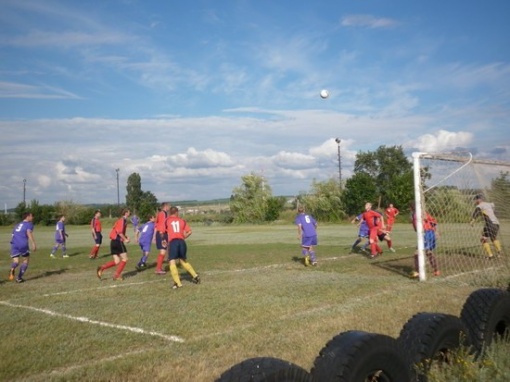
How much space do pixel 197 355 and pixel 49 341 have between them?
7.85 ft

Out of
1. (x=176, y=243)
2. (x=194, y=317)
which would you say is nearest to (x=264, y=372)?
(x=194, y=317)

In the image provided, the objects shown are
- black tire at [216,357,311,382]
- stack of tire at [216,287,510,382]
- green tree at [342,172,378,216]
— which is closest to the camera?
black tire at [216,357,311,382]

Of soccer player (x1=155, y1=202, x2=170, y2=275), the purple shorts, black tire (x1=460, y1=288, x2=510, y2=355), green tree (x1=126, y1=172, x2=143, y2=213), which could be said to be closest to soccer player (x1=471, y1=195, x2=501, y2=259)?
the purple shorts

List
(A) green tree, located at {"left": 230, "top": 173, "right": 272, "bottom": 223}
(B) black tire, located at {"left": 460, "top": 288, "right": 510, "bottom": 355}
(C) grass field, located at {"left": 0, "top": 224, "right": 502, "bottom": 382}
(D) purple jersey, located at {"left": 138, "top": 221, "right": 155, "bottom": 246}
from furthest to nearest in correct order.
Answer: (A) green tree, located at {"left": 230, "top": 173, "right": 272, "bottom": 223} < (D) purple jersey, located at {"left": 138, "top": 221, "right": 155, "bottom": 246} < (C) grass field, located at {"left": 0, "top": 224, "right": 502, "bottom": 382} < (B) black tire, located at {"left": 460, "top": 288, "right": 510, "bottom": 355}

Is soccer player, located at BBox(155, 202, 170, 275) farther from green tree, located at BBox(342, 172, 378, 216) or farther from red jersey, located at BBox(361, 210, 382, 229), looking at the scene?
green tree, located at BBox(342, 172, 378, 216)

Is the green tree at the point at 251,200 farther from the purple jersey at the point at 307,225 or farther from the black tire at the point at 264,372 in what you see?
the black tire at the point at 264,372

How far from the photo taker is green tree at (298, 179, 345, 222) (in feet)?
194

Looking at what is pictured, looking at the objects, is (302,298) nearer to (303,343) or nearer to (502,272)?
(303,343)

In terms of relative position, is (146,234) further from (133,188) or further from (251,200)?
(133,188)

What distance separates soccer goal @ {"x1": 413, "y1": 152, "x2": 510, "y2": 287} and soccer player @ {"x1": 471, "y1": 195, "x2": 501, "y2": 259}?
4.2 inches

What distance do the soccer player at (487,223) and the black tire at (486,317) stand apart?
777 centimetres

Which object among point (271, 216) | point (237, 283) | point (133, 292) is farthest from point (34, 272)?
point (271, 216)

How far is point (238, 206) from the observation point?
68375mm

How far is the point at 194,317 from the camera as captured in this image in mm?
7602
